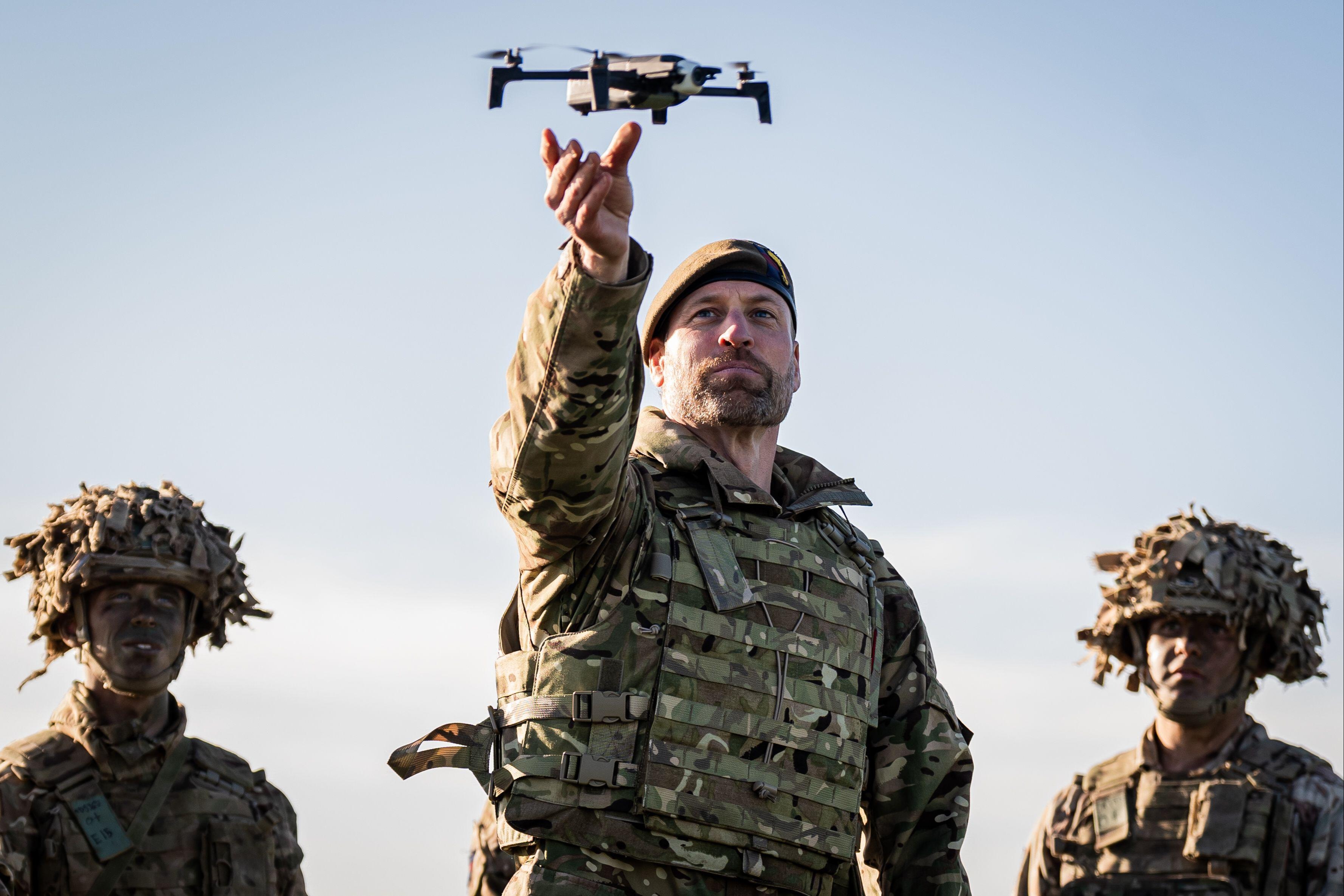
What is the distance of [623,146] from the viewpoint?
5.80 metres

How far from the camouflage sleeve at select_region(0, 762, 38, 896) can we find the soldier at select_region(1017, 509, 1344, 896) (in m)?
5.64

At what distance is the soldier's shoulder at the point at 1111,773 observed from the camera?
37.8 feet

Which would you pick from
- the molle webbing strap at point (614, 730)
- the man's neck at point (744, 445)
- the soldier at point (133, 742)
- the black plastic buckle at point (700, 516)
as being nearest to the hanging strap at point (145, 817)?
the soldier at point (133, 742)

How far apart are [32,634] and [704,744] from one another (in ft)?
16.2

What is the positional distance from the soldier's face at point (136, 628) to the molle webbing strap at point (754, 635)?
4.14m

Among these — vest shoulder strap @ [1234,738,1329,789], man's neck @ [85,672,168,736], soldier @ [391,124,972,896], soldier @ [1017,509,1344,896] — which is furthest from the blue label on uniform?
vest shoulder strap @ [1234,738,1329,789]

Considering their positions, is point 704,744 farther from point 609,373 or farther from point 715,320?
point 715,320

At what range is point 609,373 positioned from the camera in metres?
6.09

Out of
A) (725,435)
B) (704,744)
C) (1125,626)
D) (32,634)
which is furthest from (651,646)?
(1125,626)

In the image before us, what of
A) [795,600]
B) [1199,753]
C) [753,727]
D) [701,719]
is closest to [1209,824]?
[1199,753]

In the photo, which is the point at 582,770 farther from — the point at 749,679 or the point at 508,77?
the point at 508,77

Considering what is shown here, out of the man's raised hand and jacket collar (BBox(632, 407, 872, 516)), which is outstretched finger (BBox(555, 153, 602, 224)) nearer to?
the man's raised hand

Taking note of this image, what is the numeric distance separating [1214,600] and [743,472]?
16.0 feet

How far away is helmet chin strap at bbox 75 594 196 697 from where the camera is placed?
988 centimetres
